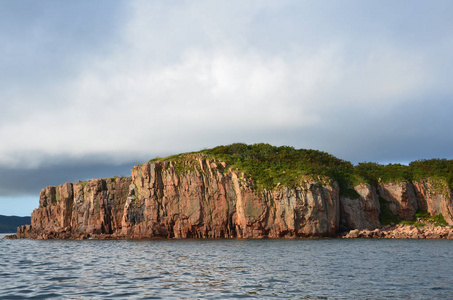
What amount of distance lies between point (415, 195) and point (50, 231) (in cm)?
8817

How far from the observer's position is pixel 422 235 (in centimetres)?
7494

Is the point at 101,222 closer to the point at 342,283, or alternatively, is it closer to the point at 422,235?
the point at 422,235

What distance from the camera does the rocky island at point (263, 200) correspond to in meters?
83.1

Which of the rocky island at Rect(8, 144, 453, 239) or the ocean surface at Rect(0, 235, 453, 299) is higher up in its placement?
the rocky island at Rect(8, 144, 453, 239)

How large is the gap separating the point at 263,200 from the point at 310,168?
14.7 metres

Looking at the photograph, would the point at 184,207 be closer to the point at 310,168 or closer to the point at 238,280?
the point at 310,168

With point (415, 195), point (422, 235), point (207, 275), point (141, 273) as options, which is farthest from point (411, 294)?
point (415, 195)

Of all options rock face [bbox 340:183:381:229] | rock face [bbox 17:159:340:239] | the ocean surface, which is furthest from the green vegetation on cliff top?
the ocean surface

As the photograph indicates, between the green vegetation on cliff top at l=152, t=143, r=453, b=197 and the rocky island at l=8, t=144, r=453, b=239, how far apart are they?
24 cm

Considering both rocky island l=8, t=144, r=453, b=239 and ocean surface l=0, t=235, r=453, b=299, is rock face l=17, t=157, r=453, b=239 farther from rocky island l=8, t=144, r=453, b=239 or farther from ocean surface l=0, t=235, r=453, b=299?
ocean surface l=0, t=235, r=453, b=299

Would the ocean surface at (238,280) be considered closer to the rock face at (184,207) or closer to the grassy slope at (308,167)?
the rock face at (184,207)

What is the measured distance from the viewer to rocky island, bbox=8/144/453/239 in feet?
273

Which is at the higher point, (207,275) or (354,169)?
(354,169)

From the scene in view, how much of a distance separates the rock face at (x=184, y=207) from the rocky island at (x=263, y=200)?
21 cm
